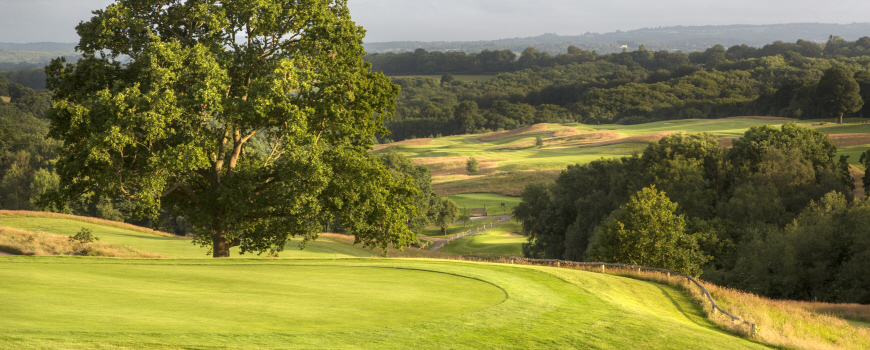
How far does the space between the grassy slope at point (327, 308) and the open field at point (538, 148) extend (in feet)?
192

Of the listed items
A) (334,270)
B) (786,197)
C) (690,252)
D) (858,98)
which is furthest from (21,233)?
(858,98)

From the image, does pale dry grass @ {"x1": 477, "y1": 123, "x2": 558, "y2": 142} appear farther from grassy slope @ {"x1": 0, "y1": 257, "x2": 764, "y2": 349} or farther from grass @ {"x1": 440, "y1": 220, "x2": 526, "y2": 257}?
grassy slope @ {"x1": 0, "y1": 257, "x2": 764, "y2": 349}

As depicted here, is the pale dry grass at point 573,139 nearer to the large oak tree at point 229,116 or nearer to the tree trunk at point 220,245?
the large oak tree at point 229,116

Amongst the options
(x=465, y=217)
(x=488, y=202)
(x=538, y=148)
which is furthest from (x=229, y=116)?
(x=538, y=148)

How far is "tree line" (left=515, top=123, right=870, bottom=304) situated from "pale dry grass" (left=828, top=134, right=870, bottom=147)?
79.8 ft

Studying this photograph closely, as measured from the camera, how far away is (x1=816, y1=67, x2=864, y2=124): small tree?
98.8 metres

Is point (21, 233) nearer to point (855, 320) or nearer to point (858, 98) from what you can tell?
point (855, 320)

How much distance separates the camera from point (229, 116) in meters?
20.4

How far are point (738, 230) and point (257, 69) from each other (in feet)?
109

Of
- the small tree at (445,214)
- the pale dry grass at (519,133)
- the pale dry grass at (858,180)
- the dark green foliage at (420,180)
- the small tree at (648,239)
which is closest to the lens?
the small tree at (648,239)

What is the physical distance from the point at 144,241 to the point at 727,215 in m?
38.8

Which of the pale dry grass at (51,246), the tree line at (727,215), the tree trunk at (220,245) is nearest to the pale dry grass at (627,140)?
the tree line at (727,215)

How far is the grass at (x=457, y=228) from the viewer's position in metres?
77.3

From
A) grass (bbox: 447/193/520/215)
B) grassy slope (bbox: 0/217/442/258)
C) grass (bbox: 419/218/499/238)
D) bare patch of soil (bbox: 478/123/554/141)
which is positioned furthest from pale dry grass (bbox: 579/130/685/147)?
grassy slope (bbox: 0/217/442/258)
